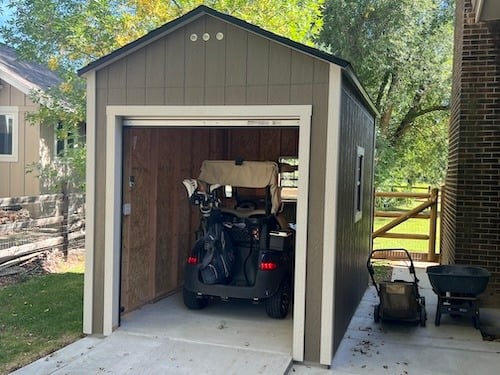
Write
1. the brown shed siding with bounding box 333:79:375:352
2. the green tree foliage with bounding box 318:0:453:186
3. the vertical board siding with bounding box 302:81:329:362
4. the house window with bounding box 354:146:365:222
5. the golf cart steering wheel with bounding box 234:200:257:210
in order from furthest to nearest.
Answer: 1. the green tree foliage with bounding box 318:0:453:186
2. the golf cart steering wheel with bounding box 234:200:257:210
3. the house window with bounding box 354:146:365:222
4. the brown shed siding with bounding box 333:79:375:352
5. the vertical board siding with bounding box 302:81:329:362

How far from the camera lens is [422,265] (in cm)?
1078

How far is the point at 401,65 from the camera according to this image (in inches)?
631

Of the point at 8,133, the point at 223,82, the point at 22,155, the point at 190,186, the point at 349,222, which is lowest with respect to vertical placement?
the point at 349,222

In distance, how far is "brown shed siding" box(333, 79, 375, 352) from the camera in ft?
17.6

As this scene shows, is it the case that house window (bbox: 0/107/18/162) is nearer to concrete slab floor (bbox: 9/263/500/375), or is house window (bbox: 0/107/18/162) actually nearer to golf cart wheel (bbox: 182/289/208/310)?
concrete slab floor (bbox: 9/263/500/375)

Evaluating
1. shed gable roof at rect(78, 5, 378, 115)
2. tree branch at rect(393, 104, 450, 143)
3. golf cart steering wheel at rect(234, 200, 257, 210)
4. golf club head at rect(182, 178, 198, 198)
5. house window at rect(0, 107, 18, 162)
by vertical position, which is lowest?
golf cart steering wheel at rect(234, 200, 257, 210)

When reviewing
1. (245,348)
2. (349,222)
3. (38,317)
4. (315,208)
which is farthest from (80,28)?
(245,348)

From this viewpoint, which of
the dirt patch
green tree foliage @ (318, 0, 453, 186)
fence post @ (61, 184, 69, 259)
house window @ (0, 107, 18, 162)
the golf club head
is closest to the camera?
the golf club head

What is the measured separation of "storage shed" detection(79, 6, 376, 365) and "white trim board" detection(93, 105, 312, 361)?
10mm

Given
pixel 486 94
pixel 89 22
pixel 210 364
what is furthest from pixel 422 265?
pixel 89 22

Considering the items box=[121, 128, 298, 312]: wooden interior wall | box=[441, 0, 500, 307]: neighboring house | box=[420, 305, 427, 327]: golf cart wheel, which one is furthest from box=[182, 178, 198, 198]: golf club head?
box=[441, 0, 500, 307]: neighboring house

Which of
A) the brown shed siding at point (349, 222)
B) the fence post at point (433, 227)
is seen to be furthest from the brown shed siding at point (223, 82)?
the fence post at point (433, 227)

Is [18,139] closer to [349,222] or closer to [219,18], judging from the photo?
[219,18]

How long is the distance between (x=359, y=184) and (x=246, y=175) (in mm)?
1561
